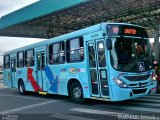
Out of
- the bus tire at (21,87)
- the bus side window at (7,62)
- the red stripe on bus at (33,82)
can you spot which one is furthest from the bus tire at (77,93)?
the bus side window at (7,62)

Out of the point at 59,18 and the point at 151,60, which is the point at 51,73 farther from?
the point at 59,18

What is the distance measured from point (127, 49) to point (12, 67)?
10494mm

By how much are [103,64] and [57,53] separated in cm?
361

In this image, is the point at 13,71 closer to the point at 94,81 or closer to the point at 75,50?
the point at 75,50

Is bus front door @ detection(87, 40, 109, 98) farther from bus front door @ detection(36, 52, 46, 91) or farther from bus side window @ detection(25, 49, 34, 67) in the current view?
bus side window @ detection(25, 49, 34, 67)

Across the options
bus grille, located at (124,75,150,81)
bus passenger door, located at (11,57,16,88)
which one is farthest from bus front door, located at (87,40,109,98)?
bus passenger door, located at (11,57,16,88)

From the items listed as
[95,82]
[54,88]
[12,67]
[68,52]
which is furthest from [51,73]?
[12,67]

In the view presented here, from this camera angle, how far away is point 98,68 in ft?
36.3

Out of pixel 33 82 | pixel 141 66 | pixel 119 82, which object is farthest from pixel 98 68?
pixel 33 82

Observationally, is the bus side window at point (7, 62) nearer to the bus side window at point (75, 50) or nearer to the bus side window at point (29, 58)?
the bus side window at point (29, 58)

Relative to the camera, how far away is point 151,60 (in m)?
11.5

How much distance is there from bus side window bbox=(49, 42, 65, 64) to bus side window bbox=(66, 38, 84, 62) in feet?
1.70

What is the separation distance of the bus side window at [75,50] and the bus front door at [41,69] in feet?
8.44

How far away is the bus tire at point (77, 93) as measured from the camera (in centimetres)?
1219
